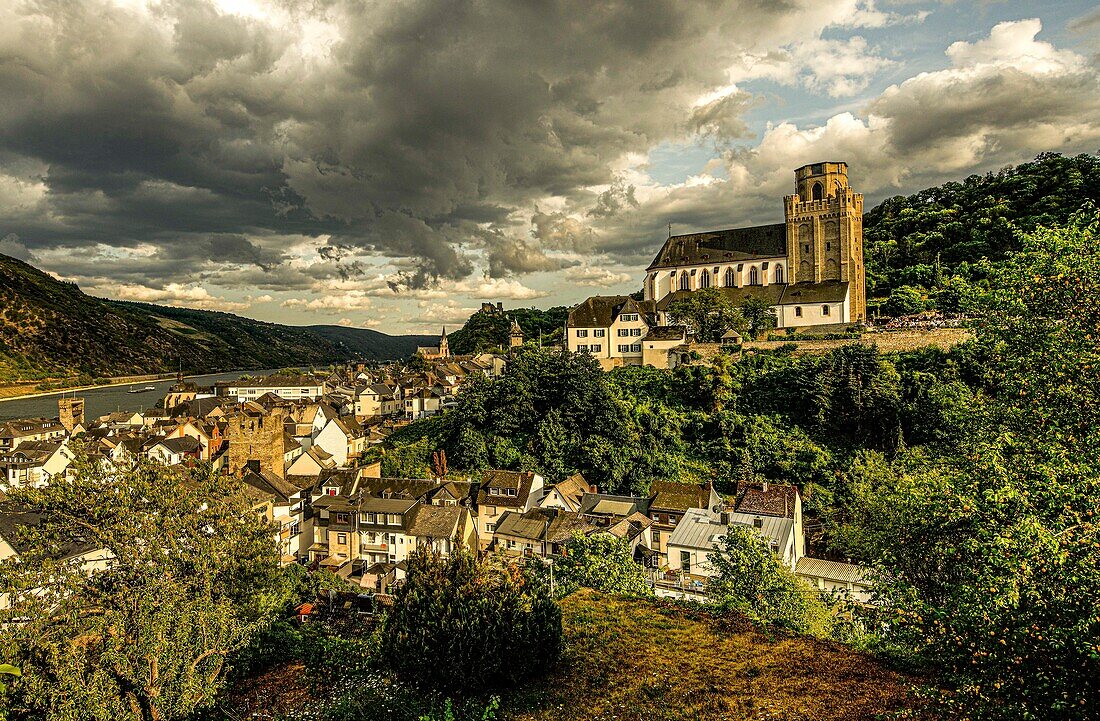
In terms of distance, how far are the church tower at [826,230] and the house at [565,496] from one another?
3820 centimetres

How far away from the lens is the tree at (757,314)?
2099 inches

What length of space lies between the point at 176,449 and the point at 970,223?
3310 inches

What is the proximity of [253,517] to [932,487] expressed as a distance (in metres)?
16.0

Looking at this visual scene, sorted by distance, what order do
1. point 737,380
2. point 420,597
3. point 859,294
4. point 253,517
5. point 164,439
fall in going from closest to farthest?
point 420,597
point 253,517
point 737,380
point 164,439
point 859,294

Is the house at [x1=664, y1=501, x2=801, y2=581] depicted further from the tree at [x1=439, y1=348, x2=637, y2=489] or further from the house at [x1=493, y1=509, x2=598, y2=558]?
the tree at [x1=439, y1=348, x2=637, y2=489]

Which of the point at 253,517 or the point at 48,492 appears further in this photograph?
the point at 253,517

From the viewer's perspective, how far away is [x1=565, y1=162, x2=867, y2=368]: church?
53844 millimetres

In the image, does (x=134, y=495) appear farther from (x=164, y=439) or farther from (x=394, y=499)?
(x=164, y=439)

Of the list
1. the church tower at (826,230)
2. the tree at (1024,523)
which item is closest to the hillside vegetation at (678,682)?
the tree at (1024,523)

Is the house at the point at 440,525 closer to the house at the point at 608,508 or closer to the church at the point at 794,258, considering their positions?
the house at the point at 608,508

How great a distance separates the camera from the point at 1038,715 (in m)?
4.61

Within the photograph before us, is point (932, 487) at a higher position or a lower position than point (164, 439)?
higher

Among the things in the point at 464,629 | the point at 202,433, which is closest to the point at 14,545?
the point at 464,629

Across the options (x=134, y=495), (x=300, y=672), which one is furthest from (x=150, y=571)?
(x=300, y=672)
